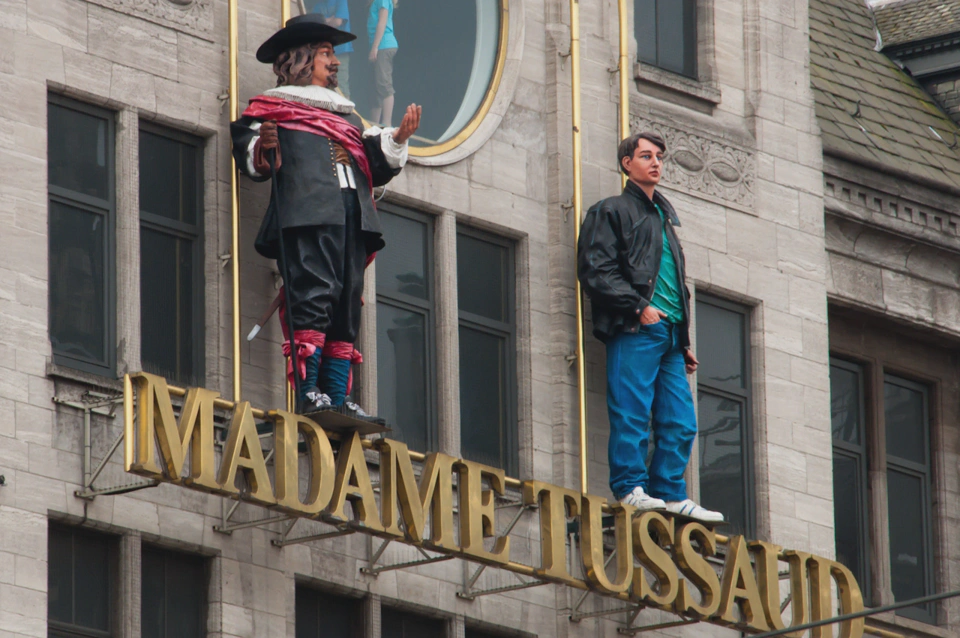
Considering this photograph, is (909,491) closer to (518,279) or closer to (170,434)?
(518,279)

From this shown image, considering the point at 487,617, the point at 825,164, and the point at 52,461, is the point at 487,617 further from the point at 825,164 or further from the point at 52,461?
the point at 825,164

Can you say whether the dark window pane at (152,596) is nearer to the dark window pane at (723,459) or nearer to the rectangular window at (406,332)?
the rectangular window at (406,332)

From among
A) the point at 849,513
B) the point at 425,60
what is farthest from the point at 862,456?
the point at 425,60

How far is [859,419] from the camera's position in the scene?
138 feet

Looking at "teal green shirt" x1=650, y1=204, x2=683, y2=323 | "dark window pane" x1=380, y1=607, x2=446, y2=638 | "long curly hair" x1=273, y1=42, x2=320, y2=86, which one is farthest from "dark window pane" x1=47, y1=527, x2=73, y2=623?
"teal green shirt" x1=650, y1=204, x2=683, y2=323

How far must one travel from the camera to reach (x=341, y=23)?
3575 cm

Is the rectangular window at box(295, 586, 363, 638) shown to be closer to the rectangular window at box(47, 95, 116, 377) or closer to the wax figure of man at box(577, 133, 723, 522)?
the rectangular window at box(47, 95, 116, 377)

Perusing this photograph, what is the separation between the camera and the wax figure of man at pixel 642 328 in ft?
119

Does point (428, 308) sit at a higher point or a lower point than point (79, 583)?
higher

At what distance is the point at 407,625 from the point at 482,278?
4169 mm

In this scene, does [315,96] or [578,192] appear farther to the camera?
[578,192]

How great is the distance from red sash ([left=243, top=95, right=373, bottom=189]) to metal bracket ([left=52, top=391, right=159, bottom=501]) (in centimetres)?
350

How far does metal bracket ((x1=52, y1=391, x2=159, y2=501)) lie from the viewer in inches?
1246

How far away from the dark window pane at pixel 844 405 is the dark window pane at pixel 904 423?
0.51 m
